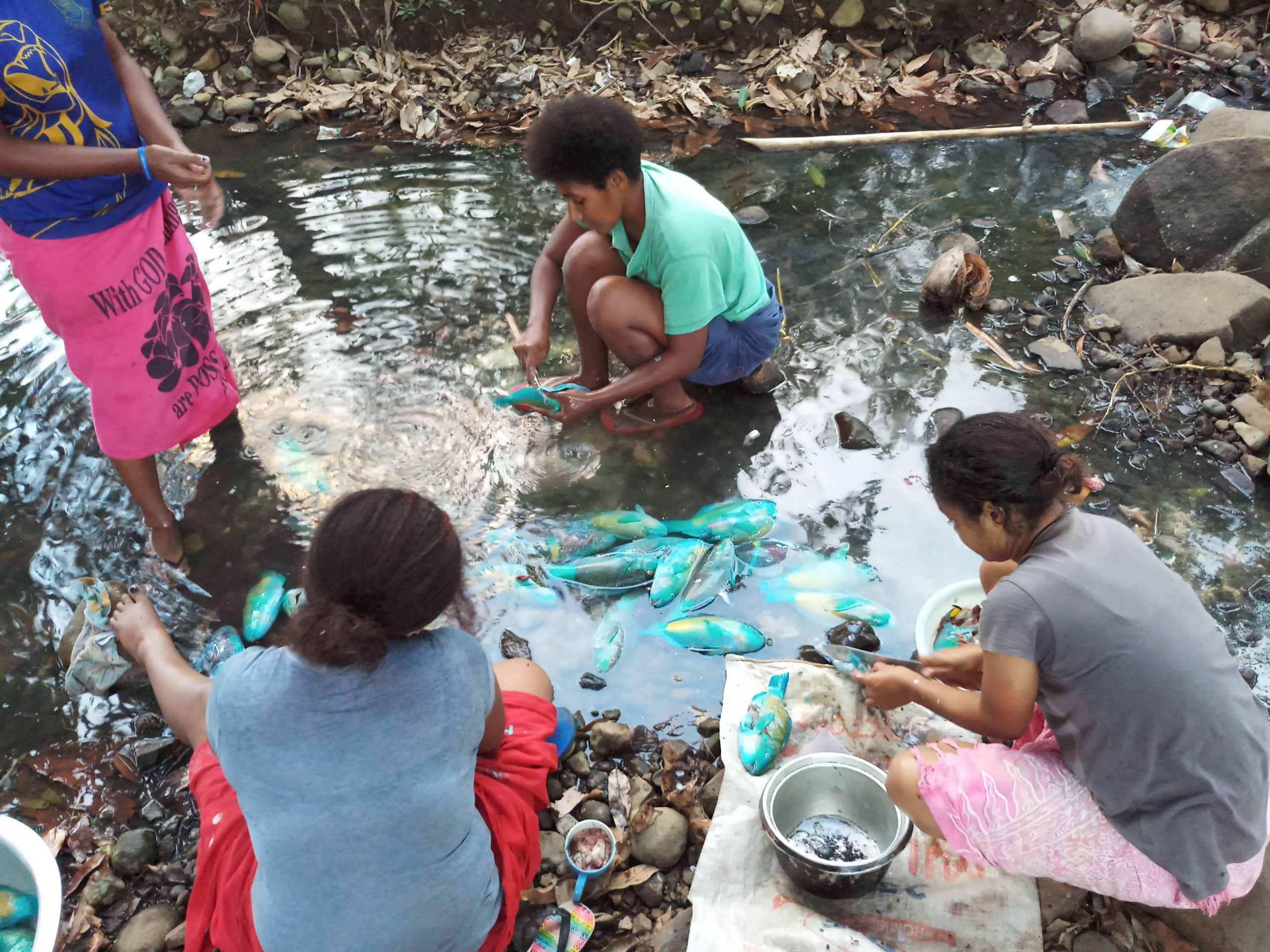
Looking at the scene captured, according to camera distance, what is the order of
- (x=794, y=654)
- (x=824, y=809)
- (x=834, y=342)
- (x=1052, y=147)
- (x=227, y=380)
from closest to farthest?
(x=824, y=809)
(x=794, y=654)
(x=227, y=380)
(x=834, y=342)
(x=1052, y=147)

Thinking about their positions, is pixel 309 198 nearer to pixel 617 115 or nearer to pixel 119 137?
pixel 119 137

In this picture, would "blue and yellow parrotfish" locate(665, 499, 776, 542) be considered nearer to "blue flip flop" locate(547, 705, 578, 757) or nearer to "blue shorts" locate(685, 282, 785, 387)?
"blue shorts" locate(685, 282, 785, 387)

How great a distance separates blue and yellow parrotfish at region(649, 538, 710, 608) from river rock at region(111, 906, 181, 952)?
5.43 feet

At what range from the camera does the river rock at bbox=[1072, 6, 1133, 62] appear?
21.0ft

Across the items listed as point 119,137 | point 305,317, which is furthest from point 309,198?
point 119,137

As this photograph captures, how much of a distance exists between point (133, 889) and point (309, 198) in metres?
4.13

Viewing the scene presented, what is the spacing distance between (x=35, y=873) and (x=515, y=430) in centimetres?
222

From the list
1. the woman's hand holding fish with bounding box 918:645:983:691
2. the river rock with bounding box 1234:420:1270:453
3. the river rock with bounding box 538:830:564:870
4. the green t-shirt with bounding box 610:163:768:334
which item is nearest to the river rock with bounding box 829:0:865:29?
the green t-shirt with bounding box 610:163:768:334

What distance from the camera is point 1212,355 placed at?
382 centimetres

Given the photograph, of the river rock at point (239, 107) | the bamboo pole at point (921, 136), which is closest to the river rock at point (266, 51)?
the river rock at point (239, 107)

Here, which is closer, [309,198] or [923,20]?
[309,198]

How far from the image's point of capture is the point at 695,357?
340 centimetres

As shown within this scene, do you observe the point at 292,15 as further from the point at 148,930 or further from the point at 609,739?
the point at 148,930

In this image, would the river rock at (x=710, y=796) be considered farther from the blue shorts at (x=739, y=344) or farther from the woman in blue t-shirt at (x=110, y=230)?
the woman in blue t-shirt at (x=110, y=230)
